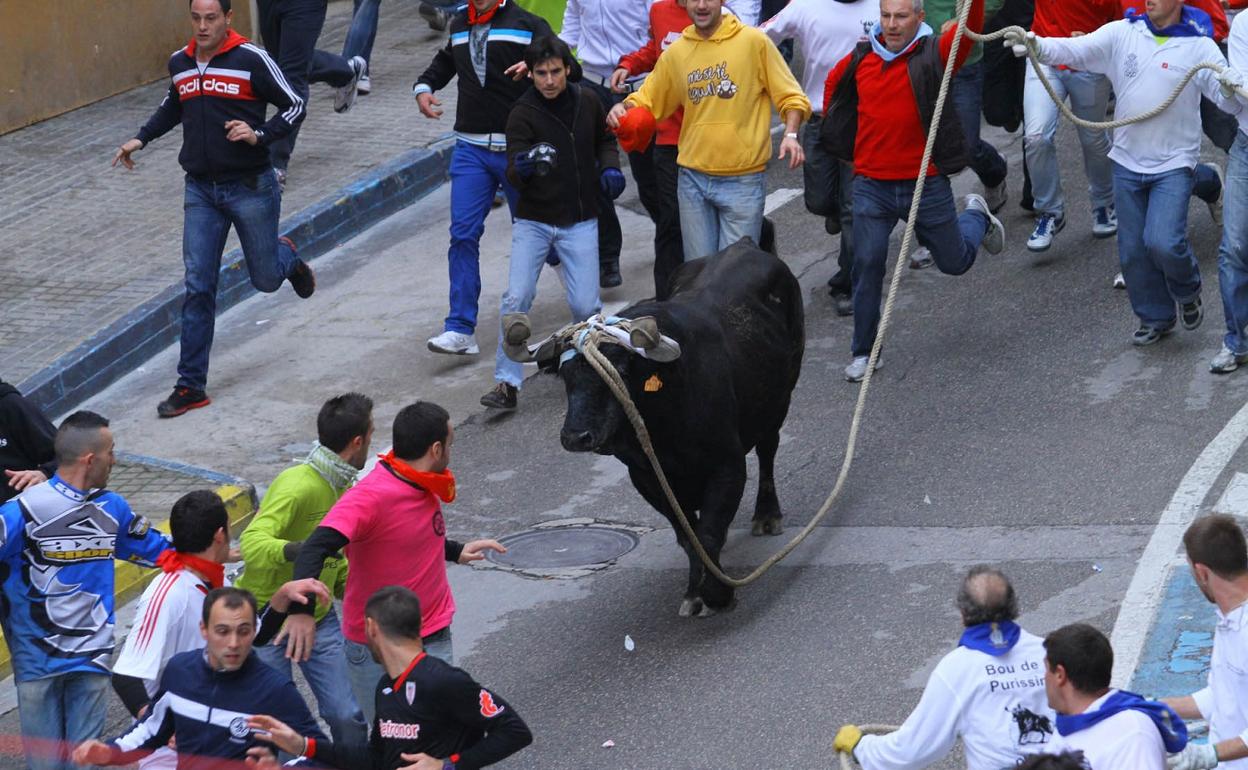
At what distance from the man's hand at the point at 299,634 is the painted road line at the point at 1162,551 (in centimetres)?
285

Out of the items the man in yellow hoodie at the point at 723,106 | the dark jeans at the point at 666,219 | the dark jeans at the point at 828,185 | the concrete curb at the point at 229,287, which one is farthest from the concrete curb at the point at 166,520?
the dark jeans at the point at 828,185

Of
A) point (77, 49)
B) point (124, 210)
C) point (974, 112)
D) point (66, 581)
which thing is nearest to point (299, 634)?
point (66, 581)

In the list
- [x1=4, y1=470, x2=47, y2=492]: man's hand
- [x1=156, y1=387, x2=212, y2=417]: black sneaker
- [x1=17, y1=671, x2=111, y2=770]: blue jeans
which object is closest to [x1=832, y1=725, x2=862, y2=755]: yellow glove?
[x1=17, y1=671, x2=111, y2=770]: blue jeans

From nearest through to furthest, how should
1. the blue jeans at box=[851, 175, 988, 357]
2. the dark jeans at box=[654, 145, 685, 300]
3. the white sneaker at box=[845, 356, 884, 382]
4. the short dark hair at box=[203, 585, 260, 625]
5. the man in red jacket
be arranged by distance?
the short dark hair at box=[203, 585, 260, 625]
the man in red jacket
the blue jeans at box=[851, 175, 988, 357]
the white sneaker at box=[845, 356, 884, 382]
the dark jeans at box=[654, 145, 685, 300]

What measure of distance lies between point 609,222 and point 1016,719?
7183 mm

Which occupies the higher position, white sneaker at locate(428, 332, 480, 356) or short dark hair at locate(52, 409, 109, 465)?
short dark hair at locate(52, 409, 109, 465)

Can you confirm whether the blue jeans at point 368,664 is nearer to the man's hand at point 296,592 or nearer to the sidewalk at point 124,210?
the man's hand at point 296,592

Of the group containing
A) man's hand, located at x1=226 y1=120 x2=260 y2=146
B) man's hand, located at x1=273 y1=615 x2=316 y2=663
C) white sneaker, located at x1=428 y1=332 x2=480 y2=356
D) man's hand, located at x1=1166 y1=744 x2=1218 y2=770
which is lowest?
white sneaker, located at x1=428 y1=332 x2=480 y2=356

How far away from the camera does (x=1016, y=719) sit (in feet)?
16.9

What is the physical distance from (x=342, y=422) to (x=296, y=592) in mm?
762

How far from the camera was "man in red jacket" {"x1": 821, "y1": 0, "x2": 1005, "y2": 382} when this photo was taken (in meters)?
9.89

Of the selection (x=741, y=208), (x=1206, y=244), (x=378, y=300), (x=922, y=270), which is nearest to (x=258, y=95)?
(x=378, y=300)

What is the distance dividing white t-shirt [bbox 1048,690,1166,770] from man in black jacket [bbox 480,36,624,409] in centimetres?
590

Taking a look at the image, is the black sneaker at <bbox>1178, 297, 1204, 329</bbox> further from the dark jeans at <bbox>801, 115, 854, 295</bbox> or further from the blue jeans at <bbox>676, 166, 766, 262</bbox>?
the blue jeans at <bbox>676, 166, 766, 262</bbox>
